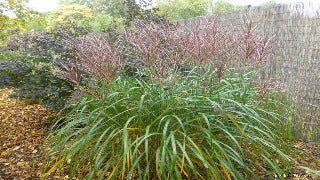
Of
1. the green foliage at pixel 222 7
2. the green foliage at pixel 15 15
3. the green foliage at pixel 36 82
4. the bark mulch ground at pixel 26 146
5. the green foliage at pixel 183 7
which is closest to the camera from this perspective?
the bark mulch ground at pixel 26 146

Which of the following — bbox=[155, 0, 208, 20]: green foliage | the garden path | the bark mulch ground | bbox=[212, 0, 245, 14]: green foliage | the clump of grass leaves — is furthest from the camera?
bbox=[212, 0, 245, 14]: green foliage

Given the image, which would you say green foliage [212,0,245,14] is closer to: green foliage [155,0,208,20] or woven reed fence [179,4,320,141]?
green foliage [155,0,208,20]

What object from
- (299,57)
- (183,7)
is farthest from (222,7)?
(299,57)

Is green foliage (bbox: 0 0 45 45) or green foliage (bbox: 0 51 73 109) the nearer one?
green foliage (bbox: 0 51 73 109)

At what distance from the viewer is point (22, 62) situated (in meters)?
4.09

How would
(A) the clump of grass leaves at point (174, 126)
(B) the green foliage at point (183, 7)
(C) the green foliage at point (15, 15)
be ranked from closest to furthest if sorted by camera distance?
(A) the clump of grass leaves at point (174, 126) → (C) the green foliage at point (15, 15) → (B) the green foliage at point (183, 7)

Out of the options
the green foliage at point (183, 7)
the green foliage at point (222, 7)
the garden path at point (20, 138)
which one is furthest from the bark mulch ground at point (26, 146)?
the green foliage at point (222, 7)

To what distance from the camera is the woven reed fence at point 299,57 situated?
3928 millimetres

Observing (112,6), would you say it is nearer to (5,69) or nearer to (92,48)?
(5,69)

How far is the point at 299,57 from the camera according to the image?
4109 millimetres

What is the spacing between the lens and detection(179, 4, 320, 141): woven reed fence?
12.9 ft

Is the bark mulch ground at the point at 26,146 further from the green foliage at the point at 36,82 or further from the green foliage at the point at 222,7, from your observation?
the green foliage at the point at 222,7

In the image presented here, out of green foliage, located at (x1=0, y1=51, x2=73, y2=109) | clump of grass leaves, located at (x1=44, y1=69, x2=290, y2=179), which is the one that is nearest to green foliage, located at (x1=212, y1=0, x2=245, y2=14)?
green foliage, located at (x1=0, y1=51, x2=73, y2=109)

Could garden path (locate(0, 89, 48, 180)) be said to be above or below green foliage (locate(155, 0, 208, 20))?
below
